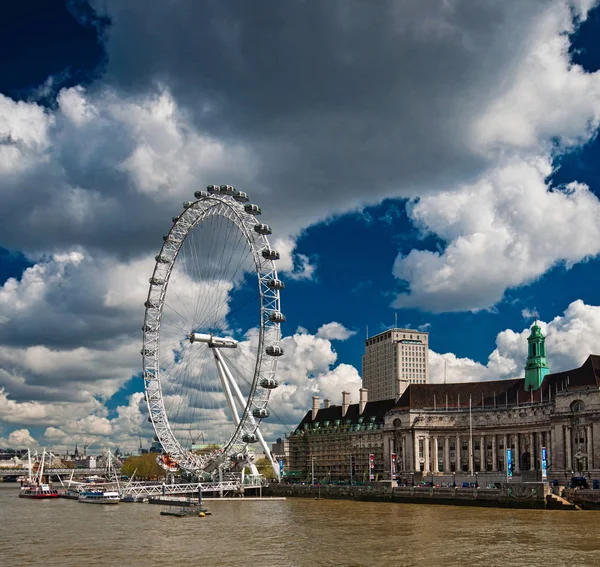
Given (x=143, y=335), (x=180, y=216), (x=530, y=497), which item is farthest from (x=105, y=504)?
(x=530, y=497)

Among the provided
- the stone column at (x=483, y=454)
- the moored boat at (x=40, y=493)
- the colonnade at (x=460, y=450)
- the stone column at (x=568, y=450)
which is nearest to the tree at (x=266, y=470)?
the colonnade at (x=460, y=450)

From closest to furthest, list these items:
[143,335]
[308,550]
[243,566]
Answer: [243,566]
[308,550]
[143,335]

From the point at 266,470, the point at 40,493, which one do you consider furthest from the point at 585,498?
the point at 266,470

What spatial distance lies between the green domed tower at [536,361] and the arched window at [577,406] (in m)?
18.4

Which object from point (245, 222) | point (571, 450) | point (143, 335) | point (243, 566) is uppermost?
point (245, 222)

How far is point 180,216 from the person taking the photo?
108500 millimetres

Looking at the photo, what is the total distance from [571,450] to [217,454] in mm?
46724

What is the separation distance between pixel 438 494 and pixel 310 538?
3806 centimetres

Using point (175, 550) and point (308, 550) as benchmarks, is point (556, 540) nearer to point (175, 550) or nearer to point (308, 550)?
point (308, 550)

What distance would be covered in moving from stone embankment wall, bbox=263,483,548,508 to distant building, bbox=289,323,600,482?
1317 centimetres

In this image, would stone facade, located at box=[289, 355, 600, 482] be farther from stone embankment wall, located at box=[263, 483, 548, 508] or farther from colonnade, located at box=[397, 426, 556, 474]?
stone embankment wall, located at box=[263, 483, 548, 508]

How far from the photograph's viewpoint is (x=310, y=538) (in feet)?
194

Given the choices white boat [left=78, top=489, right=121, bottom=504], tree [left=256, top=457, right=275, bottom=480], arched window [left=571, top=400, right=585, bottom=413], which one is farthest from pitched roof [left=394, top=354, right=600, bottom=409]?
white boat [left=78, top=489, right=121, bottom=504]

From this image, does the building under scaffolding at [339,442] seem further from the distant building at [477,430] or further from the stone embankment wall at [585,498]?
the stone embankment wall at [585,498]
